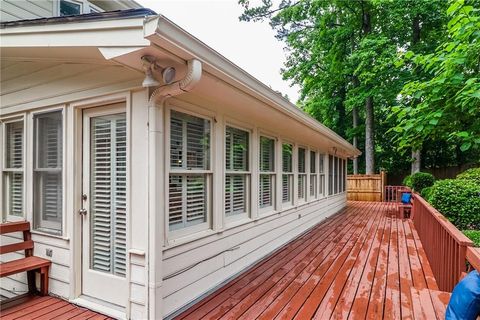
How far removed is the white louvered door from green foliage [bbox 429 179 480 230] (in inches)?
203

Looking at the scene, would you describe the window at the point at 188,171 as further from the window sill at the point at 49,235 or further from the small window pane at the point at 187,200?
the window sill at the point at 49,235

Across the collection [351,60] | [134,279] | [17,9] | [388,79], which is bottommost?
[134,279]

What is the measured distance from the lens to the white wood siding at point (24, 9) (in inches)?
188

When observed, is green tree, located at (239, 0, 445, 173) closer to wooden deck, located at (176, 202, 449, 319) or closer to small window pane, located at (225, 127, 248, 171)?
wooden deck, located at (176, 202, 449, 319)

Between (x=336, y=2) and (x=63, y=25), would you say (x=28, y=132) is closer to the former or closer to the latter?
(x=63, y=25)

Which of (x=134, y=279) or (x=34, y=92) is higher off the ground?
(x=34, y=92)

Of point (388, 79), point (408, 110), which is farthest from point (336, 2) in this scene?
point (408, 110)

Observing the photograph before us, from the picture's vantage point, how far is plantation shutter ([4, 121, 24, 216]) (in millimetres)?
3631

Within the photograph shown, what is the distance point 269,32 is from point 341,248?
15504mm

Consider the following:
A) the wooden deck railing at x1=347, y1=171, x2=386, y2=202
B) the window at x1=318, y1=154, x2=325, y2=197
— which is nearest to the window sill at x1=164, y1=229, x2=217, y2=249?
the window at x1=318, y1=154, x2=325, y2=197

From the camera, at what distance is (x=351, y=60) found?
1404 cm

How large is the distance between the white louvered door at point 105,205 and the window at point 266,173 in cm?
240

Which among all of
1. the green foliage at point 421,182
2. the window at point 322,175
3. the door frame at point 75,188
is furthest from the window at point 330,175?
the door frame at point 75,188

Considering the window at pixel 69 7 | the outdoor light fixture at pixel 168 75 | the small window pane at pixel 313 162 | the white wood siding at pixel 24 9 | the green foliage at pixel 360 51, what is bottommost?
the small window pane at pixel 313 162
